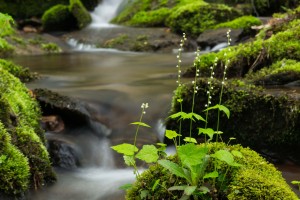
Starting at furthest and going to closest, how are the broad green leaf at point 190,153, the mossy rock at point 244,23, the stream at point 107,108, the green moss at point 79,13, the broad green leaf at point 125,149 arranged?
the green moss at point 79,13
the mossy rock at point 244,23
the stream at point 107,108
the broad green leaf at point 125,149
the broad green leaf at point 190,153

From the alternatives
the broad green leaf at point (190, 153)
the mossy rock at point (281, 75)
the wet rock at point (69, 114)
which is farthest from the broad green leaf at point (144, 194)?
the mossy rock at point (281, 75)

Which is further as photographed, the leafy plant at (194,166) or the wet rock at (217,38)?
the wet rock at (217,38)

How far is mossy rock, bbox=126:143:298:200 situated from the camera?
288cm

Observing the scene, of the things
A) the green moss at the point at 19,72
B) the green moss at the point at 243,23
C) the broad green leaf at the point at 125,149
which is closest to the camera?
the broad green leaf at the point at 125,149

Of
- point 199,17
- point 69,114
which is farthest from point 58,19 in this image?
point 69,114

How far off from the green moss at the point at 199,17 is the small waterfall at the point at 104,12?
16.6 ft

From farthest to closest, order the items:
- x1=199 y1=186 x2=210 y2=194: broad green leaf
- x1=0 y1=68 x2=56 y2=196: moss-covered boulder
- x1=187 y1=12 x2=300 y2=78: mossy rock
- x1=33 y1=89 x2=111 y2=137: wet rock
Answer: x1=187 y1=12 x2=300 y2=78: mossy rock < x1=33 y1=89 x2=111 y2=137: wet rock < x1=0 y1=68 x2=56 y2=196: moss-covered boulder < x1=199 y1=186 x2=210 y2=194: broad green leaf

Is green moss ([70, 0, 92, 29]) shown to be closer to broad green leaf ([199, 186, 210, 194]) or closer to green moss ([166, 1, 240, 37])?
green moss ([166, 1, 240, 37])

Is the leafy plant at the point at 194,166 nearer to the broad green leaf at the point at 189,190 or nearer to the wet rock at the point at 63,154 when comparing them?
the broad green leaf at the point at 189,190

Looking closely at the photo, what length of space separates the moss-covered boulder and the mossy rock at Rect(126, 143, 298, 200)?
1.39 metres

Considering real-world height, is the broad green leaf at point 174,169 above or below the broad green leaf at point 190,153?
below

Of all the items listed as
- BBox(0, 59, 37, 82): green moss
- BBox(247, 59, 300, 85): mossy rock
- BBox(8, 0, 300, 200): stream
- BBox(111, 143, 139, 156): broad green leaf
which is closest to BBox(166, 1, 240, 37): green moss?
BBox(8, 0, 300, 200): stream

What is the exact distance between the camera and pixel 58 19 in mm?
19125

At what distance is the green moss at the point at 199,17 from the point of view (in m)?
15.5
